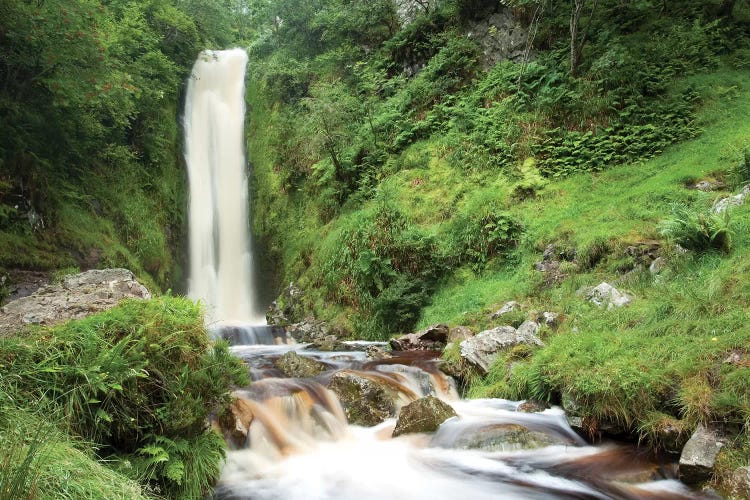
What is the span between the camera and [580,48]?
13.6 meters

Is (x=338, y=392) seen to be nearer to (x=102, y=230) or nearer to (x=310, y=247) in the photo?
(x=310, y=247)

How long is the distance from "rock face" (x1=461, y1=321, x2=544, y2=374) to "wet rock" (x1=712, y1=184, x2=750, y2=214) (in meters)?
3.83

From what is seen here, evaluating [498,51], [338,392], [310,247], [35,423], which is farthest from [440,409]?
[498,51]

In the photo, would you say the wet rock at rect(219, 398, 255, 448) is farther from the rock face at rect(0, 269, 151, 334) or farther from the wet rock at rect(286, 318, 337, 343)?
the wet rock at rect(286, 318, 337, 343)

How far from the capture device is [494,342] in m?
7.12

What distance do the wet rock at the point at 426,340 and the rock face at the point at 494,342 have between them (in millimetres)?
1630

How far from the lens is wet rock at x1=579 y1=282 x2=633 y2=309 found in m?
6.96

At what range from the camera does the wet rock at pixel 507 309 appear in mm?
8285

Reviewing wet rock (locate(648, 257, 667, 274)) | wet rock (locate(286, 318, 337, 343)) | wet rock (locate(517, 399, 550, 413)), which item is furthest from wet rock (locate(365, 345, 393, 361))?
wet rock (locate(648, 257, 667, 274))

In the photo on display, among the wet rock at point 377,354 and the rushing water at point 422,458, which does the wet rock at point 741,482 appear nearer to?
the rushing water at point 422,458

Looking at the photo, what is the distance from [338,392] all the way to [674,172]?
335 inches

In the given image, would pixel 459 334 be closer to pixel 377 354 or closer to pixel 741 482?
pixel 377 354

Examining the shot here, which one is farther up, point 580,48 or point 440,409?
point 580,48

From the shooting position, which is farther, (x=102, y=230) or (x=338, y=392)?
(x=102, y=230)
